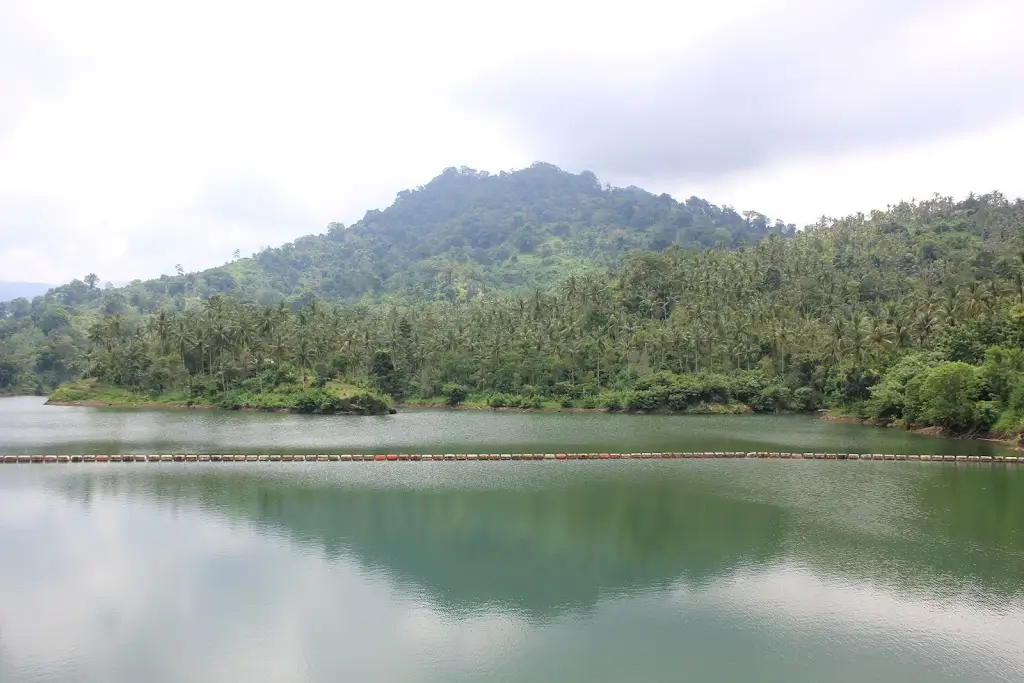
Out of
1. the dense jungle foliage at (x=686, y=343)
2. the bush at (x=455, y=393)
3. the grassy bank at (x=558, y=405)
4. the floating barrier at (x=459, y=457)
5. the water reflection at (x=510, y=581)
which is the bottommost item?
the water reflection at (x=510, y=581)

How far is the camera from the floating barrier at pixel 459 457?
41.5 m

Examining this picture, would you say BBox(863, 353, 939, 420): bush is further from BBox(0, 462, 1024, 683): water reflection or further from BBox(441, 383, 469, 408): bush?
BBox(441, 383, 469, 408): bush

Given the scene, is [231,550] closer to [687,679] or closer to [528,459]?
[687,679]

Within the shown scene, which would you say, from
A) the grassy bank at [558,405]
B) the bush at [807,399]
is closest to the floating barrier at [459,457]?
the grassy bank at [558,405]

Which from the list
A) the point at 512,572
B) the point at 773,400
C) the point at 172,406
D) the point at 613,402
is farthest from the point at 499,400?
the point at 512,572

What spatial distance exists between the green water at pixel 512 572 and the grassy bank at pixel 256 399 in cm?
3255

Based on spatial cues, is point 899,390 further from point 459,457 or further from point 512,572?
point 512,572

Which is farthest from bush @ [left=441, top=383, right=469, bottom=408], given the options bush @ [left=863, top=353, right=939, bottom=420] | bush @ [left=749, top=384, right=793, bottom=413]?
bush @ [left=863, top=353, right=939, bottom=420]

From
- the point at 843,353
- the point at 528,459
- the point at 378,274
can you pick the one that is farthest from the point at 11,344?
the point at 843,353

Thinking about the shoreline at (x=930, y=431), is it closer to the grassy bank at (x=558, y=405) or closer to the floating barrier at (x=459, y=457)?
the floating barrier at (x=459, y=457)

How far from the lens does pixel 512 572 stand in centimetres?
2231

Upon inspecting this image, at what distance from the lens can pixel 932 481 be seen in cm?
3600

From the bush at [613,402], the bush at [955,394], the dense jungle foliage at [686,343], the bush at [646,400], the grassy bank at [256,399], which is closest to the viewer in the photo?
the bush at [955,394]

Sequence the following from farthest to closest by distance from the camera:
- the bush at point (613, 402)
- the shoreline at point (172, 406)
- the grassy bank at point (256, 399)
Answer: the bush at point (613, 402) → the shoreline at point (172, 406) → the grassy bank at point (256, 399)
